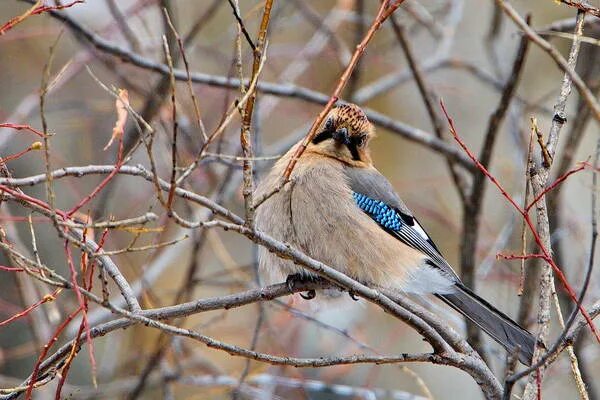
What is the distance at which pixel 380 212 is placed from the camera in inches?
215

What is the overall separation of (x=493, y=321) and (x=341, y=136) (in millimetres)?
1610

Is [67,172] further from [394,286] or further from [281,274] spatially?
[394,286]

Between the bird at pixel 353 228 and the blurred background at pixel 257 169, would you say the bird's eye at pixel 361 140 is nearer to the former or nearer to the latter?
the bird at pixel 353 228

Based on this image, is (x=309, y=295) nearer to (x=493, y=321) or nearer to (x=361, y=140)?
(x=493, y=321)

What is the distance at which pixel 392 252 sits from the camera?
17.2 ft

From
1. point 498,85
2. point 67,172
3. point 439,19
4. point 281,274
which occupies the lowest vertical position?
point 67,172

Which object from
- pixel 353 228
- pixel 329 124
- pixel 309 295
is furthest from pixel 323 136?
pixel 309 295

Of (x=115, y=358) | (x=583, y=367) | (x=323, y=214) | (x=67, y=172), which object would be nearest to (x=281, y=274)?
(x=323, y=214)

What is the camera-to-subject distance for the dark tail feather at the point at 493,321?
4.49m

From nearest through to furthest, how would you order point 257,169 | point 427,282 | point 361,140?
point 427,282 → point 361,140 → point 257,169

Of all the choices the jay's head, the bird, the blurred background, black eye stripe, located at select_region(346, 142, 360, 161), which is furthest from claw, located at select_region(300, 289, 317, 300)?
black eye stripe, located at select_region(346, 142, 360, 161)

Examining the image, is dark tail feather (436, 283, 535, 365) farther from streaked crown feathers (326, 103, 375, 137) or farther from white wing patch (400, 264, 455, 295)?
streaked crown feathers (326, 103, 375, 137)

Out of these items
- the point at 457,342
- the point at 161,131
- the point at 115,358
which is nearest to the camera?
the point at 457,342

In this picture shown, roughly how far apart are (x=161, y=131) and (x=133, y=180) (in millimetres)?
3133
